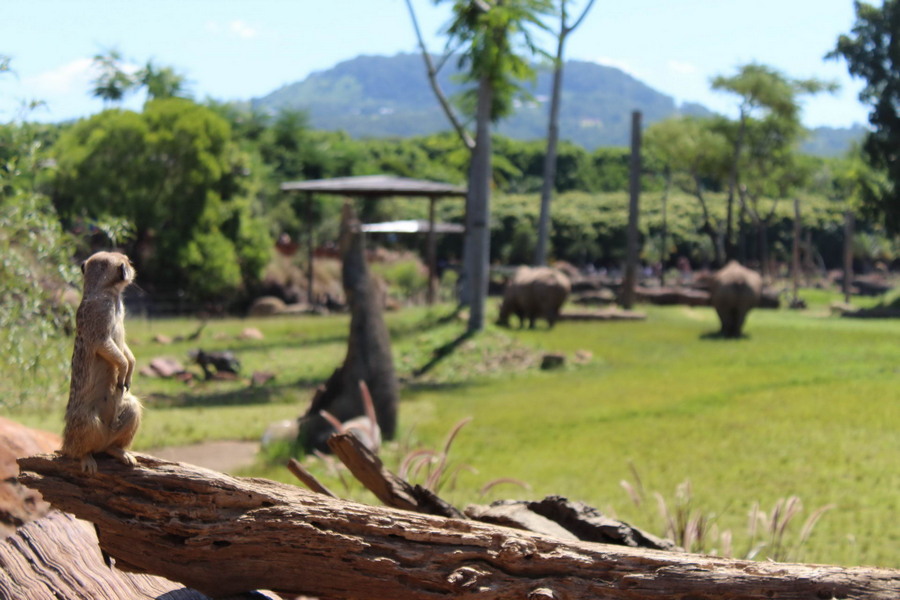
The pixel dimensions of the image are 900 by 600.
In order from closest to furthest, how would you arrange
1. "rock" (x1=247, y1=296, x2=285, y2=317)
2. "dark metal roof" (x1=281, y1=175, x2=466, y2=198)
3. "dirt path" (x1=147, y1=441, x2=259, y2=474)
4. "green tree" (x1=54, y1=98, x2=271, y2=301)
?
"dirt path" (x1=147, y1=441, x2=259, y2=474), "dark metal roof" (x1=281, y1=175, x2=466, y2=198), "green tree" (x1=54, y1=98, x2=271, y2=301), "rock" (x1=247, y1=296, x2=285, y2=317)

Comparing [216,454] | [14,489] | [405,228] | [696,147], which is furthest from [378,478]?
[696,147]

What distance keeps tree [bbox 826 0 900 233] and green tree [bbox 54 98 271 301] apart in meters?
19.0

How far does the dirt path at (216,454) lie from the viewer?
30.6 ft

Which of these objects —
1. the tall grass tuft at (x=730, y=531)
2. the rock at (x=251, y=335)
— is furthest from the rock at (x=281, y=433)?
the rock at (x=251, y=335)

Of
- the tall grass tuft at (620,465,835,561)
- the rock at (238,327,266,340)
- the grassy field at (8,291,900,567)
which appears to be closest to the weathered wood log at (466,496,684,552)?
the tall grass tuft at (620,465,835,561)

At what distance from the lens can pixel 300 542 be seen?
10.3 ft

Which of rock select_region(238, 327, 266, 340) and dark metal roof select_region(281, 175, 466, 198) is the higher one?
dark metal roof select_region(281, 175, 466, 198)

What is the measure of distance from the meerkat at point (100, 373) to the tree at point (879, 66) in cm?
893

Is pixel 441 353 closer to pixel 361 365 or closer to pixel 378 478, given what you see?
pixel 361 365

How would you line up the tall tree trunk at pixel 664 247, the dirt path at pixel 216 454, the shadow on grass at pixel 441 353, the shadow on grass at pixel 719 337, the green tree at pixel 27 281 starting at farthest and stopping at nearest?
the tall tree trunk at pixel 664 247 < the shadow on grass at pixel 719 337 < the shadow on grass at pixel 441 353 < the dirt path at pixel 216 454 < the green tree at pixel 27 281

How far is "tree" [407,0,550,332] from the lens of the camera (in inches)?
667

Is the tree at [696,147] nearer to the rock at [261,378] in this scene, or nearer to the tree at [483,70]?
the tree at [483,70]

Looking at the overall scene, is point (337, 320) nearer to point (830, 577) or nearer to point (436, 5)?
point (436, 5)

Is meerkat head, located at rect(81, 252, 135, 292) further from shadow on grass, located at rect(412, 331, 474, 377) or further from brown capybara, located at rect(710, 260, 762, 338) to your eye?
brown capybara, located at rect(710, 260, 762, 338)
